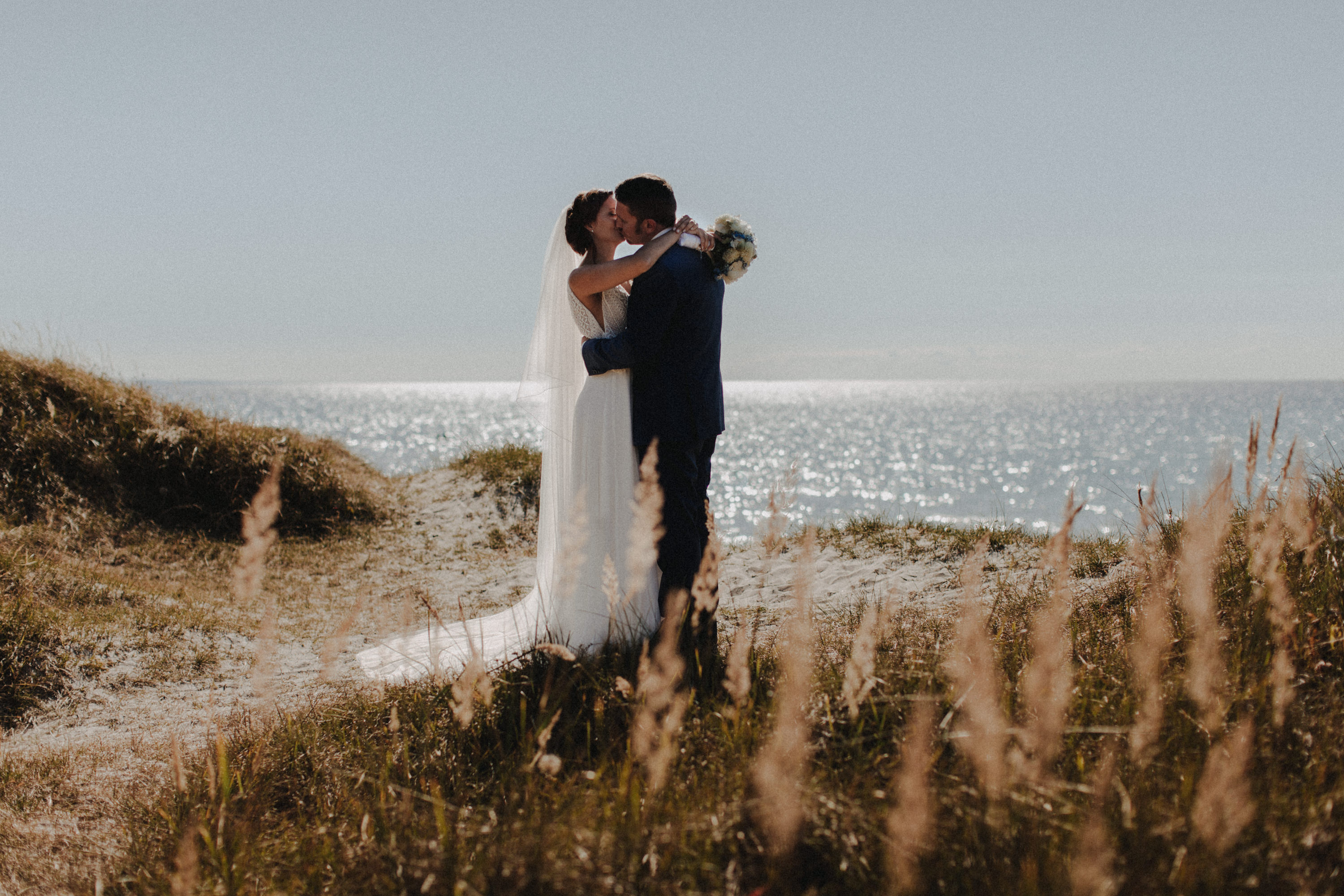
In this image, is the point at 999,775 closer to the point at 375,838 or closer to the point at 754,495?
the point at 375,838

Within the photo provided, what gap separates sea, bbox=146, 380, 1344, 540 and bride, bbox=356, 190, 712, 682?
451mm

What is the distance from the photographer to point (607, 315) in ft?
14.9

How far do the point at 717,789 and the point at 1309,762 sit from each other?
72.7 inches

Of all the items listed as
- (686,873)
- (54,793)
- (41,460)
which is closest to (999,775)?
(686,873)

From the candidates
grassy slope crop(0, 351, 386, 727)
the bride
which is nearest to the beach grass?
grassy slope crop(0, 351, 386, 727)

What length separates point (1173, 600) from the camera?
361 cm

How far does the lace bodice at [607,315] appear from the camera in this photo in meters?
4.53

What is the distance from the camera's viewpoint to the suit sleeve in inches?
163

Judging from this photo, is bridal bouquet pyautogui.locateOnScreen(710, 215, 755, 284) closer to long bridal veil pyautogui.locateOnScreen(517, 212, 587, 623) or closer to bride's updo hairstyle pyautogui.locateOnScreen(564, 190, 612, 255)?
bride's updo hairstyle pyautogui.locateOnScreen(564, 190, 612, 255)

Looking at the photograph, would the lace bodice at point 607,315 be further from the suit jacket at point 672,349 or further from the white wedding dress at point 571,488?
the suit jacket at point 672,349

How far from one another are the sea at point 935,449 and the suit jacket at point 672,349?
721 millimetres

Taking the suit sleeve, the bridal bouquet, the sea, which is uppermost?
the bridal bouquet

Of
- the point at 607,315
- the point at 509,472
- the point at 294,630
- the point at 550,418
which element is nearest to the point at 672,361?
the point at 607,315

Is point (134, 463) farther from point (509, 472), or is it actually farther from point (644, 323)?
point (644, 323)
